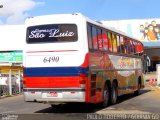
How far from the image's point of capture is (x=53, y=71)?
52.4 feet

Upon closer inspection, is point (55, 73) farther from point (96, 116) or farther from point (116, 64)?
point (116, 64)

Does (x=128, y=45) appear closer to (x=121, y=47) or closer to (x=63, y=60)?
(x=121, y=47)

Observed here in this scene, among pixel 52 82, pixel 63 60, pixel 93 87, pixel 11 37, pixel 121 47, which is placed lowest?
pixel 93 87

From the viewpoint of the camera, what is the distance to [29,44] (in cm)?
1650

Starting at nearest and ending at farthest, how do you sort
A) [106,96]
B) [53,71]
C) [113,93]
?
[53,71], [106,96], [113,93]

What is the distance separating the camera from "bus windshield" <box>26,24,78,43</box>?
15.9m

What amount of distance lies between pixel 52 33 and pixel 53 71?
1363mm

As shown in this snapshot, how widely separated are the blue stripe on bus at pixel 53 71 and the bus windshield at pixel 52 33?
1002 millimetres

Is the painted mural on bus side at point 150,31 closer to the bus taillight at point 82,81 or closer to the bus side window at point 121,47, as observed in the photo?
the bus side window at point 121,47

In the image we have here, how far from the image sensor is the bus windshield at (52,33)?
15930 mm

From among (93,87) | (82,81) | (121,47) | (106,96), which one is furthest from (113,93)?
(82,81)

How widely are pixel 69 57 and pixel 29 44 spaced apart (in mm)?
1700

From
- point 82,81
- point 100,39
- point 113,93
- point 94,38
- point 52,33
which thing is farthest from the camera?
point 113,93

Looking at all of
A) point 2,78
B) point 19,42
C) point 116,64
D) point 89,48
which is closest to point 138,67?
point 116,64
